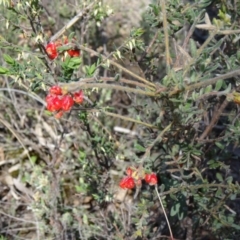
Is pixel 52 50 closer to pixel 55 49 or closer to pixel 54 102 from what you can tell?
pixel 55 49

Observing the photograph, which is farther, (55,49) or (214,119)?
(214,119)

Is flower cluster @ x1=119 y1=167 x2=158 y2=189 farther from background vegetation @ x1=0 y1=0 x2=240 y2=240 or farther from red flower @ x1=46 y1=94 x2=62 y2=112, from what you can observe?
red flower @ x1=46 y1=94 x2=62 y2=112

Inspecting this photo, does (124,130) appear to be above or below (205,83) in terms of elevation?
below

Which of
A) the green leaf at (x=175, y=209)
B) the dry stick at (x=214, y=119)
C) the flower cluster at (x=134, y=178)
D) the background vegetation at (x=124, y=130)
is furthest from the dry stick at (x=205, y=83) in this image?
the green leaf at (x=175, y=209)

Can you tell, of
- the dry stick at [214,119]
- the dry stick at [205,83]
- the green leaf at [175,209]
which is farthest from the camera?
the green leaf at [175,209]

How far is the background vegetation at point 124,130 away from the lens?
6.13ft

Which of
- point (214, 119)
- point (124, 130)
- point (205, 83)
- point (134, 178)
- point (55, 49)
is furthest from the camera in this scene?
point (124, 130)

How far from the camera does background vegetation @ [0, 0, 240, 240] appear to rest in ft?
6.13

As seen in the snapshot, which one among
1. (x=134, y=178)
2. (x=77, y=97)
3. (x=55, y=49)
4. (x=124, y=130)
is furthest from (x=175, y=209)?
(x=124, y=130)

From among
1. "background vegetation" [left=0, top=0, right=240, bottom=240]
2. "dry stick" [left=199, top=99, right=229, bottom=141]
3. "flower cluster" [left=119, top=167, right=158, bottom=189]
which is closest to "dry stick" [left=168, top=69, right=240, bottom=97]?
"background vegetation" [left=0, top=0, right=240, bottom=240]

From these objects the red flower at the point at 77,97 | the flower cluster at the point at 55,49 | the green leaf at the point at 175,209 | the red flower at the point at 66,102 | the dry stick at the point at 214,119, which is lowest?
the green leaf at the point at 175,209

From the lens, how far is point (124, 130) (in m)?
3.18

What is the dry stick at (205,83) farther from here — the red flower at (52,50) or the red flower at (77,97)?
the red flower at (52,50)

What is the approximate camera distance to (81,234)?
8.43ft
